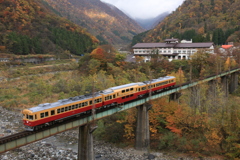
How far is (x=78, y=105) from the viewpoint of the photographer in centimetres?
2272

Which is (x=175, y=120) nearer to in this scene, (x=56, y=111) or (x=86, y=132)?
(x=86, y=132)

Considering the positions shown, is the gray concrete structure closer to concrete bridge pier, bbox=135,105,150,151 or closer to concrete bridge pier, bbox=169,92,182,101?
concrete bridge pier, bbox=135,105,150,151

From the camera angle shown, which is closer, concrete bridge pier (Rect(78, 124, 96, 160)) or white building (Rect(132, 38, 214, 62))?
concrete bridge pier (Rect(78, 124, 96, 160))

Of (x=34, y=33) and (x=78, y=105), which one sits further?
(x=34, y=33)

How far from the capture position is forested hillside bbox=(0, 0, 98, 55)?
92.6 metres

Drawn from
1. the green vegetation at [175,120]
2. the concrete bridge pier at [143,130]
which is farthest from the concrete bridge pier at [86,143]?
the concrete bridge pier at [143,130]

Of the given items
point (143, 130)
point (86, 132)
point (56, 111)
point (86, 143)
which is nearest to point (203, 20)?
point (143, 130)

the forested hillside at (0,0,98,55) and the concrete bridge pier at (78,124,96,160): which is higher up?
the forested hillside at (0,0,98,55)

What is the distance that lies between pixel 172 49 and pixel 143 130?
53723 millimetres

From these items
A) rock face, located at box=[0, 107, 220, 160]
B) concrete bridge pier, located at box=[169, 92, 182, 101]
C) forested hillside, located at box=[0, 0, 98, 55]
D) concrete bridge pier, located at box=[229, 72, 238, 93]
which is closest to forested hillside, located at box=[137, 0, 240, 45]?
forested hillside, located at box=[0, 0, 98, 55]

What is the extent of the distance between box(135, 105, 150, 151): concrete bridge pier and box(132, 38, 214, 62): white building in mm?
46803

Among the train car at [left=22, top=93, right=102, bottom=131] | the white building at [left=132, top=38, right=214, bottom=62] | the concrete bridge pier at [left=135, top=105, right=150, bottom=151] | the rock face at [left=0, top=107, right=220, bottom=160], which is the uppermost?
the white building at [left=132, top=38, right=214, bottom=62]

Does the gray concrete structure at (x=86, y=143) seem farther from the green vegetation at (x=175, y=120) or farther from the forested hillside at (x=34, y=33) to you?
the forested hillside at (x=34, y=33)

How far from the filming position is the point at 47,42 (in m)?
108
